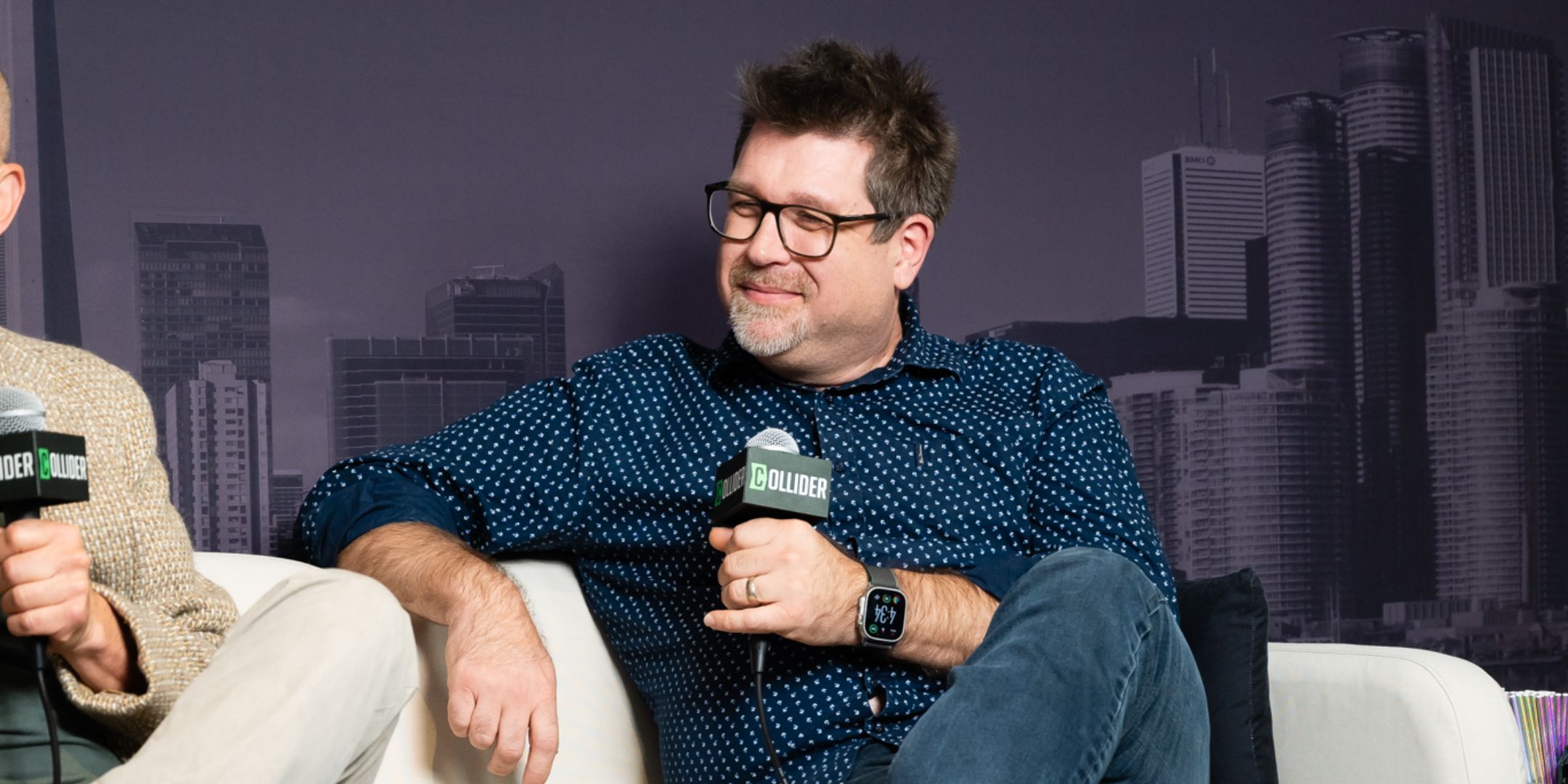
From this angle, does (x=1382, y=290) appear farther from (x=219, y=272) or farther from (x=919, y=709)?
(x=219, y=272)

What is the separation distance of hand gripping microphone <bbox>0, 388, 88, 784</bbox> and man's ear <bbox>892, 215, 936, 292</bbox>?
1.21 meters

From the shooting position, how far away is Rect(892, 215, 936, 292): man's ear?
6.73 feet

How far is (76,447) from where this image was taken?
1.13 m

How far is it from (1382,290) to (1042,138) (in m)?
0.85

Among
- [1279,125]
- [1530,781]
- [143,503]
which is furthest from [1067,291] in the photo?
[143,503]

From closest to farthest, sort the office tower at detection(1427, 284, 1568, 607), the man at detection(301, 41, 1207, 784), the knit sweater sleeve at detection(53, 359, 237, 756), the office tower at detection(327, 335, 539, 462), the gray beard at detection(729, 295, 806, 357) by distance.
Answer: the knit sweater sleeve at detection(53, 359, 237, 756) → the man at detection(301, 41, 1207, 784) → the gray beard at detection(729, 295, 806, 357) → the office tower at detection(327, 335, 539, 462) → the office tower at detection(1427, 284, 1568, 607)

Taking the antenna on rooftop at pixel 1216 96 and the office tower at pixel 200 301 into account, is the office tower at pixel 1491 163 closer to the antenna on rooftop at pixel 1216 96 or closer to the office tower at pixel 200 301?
the antenna on rooftop at pixel 1216 96

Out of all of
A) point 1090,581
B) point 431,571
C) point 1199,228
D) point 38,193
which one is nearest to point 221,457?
point 38,193

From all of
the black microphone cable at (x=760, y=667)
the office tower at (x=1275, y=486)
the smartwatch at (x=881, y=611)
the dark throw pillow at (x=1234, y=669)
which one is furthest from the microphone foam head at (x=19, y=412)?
the office tower at (x=1275, y=486)

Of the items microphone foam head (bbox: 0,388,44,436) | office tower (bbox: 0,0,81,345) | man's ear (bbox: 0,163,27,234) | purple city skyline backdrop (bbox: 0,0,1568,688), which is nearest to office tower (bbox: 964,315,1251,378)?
purple city skyline backdrop (bbox: 0,0,1568,688)

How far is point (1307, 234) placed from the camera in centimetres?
287

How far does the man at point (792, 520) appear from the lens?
60.6 inches

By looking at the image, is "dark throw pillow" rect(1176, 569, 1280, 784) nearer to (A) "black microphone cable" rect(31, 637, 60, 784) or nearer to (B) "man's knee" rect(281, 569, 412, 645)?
(B) "man's knee" rect(281, 569, 412, 645)

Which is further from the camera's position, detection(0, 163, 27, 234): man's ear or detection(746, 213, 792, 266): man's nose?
detection(746, 213, 792, 266): man's nose
